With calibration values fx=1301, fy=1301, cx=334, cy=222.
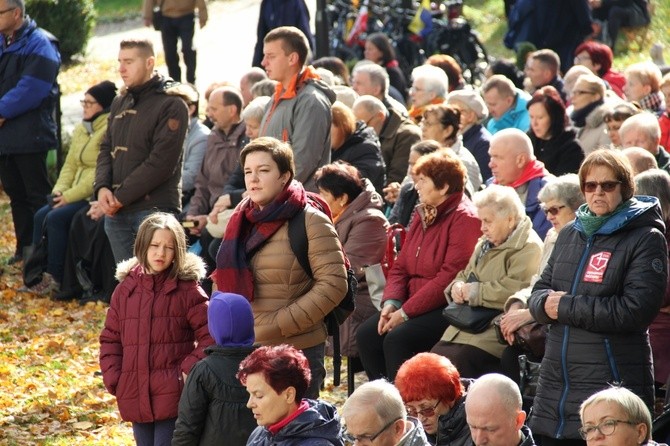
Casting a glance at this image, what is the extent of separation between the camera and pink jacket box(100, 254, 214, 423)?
24.5 ft

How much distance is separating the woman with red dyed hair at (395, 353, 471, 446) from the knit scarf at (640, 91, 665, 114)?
6.32 meters

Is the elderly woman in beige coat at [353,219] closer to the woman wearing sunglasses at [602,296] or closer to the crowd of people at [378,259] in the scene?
the crowd of people at [378,259]

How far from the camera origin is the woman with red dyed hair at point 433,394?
6.59m

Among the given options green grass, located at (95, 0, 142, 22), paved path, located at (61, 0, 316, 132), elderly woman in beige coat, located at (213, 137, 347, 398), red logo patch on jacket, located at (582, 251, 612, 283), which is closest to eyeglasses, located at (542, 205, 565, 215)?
red logo patch on jacket, located at (582, 251, 612, 283)

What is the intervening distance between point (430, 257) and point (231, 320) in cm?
237

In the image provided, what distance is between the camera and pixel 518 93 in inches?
502

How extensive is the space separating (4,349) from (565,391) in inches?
237

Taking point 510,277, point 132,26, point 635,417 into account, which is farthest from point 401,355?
Answer: point 132,26

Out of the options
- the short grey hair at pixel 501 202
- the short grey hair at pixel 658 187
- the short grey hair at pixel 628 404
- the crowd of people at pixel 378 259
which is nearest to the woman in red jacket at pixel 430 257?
the crowd of people at pixel 378 259

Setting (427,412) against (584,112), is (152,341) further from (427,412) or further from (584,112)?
(584,112)

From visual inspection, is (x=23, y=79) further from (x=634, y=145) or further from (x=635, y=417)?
(x=635, y=417)

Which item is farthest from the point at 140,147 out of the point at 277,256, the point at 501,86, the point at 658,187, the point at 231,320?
the point at 658,187

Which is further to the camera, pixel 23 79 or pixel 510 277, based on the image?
pixel 23 79

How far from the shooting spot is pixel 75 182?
12.7 meters
